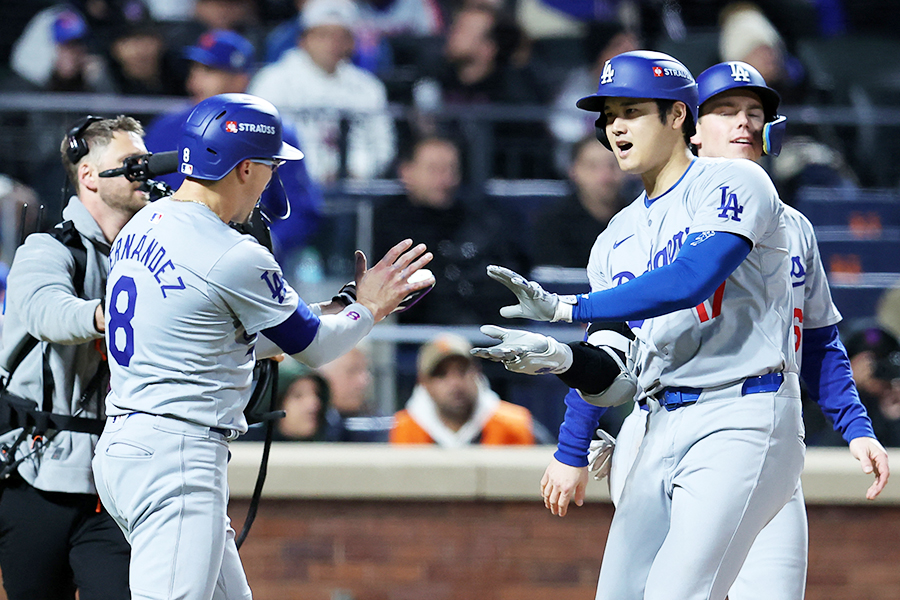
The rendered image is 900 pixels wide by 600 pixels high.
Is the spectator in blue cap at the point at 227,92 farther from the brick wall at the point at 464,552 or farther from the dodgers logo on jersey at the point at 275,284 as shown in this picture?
the dodgers logo on jersey at the point at 275,284

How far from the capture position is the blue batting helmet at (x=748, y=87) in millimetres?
3393

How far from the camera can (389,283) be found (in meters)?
3.17

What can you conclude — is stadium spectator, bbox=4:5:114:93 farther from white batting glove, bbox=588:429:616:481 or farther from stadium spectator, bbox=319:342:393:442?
white batting glove, bbox=588:429:616:481

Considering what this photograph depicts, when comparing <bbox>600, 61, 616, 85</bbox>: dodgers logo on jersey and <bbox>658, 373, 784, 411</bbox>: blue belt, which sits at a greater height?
<bbox>600, 61, 616, 85</bbox>: dodgers logo on jersey

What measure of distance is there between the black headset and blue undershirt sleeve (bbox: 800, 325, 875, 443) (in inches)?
90.5

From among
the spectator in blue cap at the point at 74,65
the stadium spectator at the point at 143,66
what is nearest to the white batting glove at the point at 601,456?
the stadium spectator at the point at 143,66

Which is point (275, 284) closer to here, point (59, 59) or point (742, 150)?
point (742, 150)

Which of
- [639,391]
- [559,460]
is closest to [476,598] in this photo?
[559,460]

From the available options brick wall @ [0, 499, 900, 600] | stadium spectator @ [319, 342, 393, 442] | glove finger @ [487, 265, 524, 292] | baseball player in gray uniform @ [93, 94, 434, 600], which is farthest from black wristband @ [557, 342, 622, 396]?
stadium spectator @ [319, 342, 393, 442]

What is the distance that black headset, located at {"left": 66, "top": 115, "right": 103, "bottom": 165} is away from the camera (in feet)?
11.5

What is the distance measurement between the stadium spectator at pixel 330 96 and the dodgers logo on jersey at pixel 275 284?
3979mm

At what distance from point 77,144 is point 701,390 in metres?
2.02

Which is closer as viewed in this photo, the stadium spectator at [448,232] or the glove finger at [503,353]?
the glove finger at [503,353]

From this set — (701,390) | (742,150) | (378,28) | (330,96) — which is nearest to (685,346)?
(701,390)
